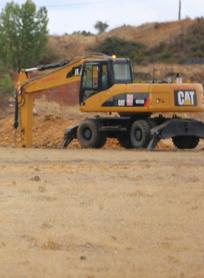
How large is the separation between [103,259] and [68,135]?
2134 cm

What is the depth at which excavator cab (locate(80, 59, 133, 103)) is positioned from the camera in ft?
94.9

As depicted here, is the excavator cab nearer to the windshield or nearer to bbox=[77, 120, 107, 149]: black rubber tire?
the windshield

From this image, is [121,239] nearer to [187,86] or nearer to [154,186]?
[154,186]

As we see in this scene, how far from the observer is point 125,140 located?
3023 cm

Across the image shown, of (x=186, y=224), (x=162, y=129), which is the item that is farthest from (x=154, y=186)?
(x=162, y=129)

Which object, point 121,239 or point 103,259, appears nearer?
point 103,259

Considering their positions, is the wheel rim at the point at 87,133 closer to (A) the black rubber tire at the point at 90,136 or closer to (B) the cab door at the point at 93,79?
(A) the black rubber tire at the point at 90,136

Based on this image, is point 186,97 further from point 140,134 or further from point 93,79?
point 93,79

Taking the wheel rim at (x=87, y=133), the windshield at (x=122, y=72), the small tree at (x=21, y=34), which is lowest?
the wheel rim at (x=87, y=133)

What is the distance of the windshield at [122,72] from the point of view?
1150 inches

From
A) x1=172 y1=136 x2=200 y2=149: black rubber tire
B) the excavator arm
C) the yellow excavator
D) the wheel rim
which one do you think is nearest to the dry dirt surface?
the yellow excavator

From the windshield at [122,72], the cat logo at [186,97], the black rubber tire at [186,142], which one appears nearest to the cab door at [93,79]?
the windshield at [122,72]

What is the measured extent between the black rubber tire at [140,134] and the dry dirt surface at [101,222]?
845 cm

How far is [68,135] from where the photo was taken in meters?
31.0
